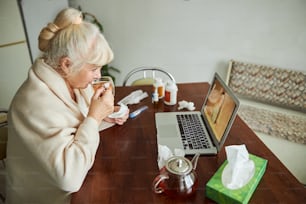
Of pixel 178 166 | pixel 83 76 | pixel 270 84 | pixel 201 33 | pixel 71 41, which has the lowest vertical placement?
pixel 270 84

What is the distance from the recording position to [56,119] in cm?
92

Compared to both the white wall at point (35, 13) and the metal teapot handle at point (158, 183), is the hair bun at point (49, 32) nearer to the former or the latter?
the metal teapot handle at point (158, 183)

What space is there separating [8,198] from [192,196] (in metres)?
0.81

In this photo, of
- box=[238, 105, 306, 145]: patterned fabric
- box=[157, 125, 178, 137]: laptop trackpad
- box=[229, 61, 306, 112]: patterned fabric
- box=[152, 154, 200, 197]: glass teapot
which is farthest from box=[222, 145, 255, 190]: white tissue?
box=[229, 61, 306, 112]: patterned fabric

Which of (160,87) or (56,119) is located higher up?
(56,119)

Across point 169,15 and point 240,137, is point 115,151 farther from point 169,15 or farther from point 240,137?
point 169,15

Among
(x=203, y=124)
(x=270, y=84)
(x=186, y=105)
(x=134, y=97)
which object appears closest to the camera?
(x=203, y=124)

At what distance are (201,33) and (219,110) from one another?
1.60m

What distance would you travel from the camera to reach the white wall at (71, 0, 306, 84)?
228 centimetres

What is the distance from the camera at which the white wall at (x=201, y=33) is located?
228 centimetres

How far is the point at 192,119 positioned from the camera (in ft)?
4.30

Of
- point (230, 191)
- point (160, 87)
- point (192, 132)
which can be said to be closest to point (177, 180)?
point (230, 191)

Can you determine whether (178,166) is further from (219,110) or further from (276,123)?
(276,123)

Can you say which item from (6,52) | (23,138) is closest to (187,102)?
(23,138)
